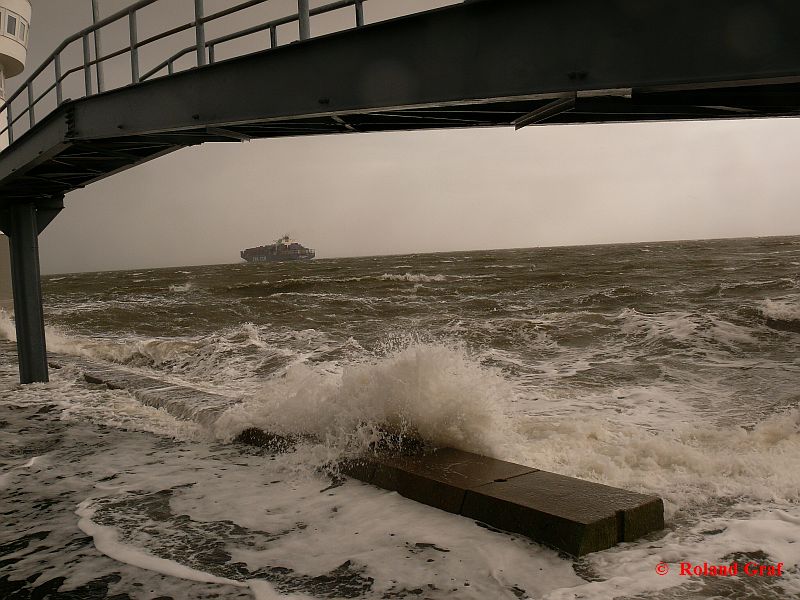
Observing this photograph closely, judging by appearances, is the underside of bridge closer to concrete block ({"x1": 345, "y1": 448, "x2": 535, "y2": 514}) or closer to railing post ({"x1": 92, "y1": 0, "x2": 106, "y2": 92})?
railing post ({"x1": 92, "y1": 0, "x2": 106, "y2": 92})

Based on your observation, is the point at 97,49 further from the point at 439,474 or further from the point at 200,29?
the point at 439,474

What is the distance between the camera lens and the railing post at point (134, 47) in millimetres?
6379

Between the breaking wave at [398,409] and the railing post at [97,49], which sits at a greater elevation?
the railing post at [97,49]

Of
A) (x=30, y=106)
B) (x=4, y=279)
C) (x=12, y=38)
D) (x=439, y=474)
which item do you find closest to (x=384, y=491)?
(x=439, y=474)

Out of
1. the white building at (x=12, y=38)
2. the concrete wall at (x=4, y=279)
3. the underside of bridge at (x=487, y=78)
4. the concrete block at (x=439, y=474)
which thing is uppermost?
the white building at (x=12, y=38)

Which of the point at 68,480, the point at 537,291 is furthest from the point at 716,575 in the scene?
the point at 537,291

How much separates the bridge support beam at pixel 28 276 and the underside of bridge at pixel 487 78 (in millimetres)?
3023

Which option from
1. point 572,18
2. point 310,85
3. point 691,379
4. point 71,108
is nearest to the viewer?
point 572,18

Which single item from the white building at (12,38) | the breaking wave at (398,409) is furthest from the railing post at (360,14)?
the white building at (12,38)

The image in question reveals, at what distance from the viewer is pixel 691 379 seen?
10.2 meters

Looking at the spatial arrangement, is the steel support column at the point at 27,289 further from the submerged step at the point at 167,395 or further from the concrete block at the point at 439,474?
the concrete block at the point at 439,474

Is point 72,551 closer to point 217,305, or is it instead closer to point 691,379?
point 691,379

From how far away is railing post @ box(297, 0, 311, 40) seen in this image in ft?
15.5

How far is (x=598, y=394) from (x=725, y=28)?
702 centimetres
